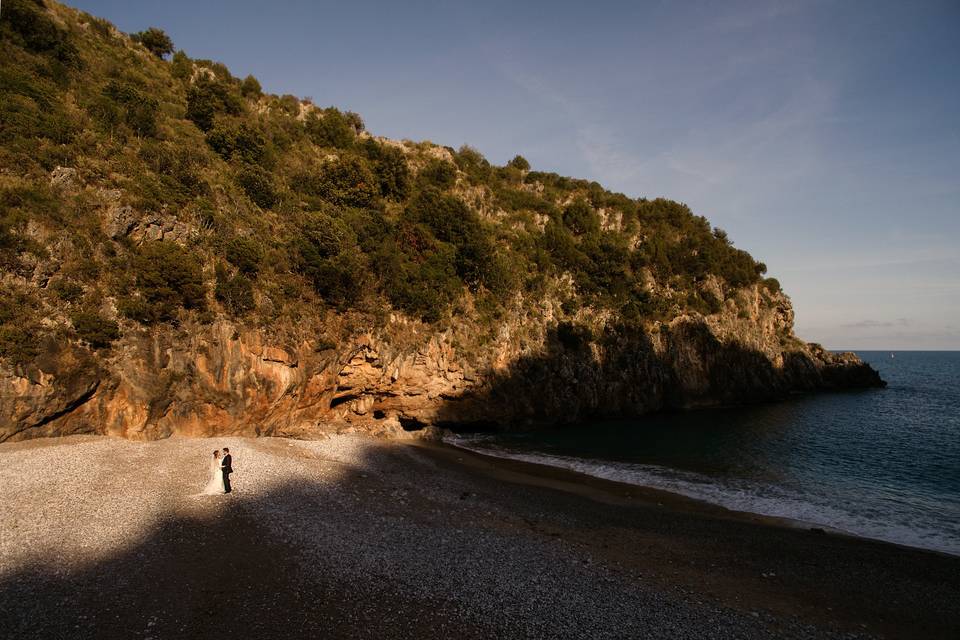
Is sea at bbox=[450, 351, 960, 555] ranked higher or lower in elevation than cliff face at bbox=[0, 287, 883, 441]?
lower

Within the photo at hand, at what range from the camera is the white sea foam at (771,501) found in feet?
53.5

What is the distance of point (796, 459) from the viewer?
2639 centimetres

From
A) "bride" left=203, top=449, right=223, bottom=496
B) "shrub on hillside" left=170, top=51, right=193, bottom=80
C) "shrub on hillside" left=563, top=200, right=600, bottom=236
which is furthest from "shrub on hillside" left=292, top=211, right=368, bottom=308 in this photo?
"shrub on hillside" left=563, top=200, right=600, bottom=236

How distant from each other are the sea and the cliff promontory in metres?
5.45

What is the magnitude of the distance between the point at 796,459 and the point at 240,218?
4001 centimetres

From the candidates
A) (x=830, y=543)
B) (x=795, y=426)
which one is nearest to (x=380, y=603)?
(x=830, y=543)

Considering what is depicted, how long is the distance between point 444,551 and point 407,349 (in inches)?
770

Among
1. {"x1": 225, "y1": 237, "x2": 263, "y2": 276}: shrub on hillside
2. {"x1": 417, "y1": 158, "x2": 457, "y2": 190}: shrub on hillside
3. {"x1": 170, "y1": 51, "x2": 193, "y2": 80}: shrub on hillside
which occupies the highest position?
{"x1": 170, "y1": 51, "x2": 193, "y2": 80}: shrub on hillside

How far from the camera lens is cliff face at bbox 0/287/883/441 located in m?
19.8

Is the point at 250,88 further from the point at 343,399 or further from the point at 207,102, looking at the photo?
the point at 343,399

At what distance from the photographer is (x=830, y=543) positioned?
15.1 m

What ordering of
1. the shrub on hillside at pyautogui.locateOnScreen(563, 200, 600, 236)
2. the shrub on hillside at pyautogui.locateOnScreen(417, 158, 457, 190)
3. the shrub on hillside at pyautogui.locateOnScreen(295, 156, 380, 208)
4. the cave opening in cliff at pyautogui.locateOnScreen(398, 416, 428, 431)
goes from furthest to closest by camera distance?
the shrub on hillside at pyautogui.locateOnScreen(563, 200, 600, 236) < the shrub on hillside at pyautogui.locateOnScreen(417, 158, 457, 190) < the shrub on hillside at pyautogui.locateOnScreen(295, 156, 380, 208) < the cave opening in cliff at pyautogui.locateOnScreen(398, 416, 428, 431)

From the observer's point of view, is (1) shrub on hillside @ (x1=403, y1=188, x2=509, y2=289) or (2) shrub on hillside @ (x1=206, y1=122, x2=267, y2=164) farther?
(1) shrub on hillside @ (x1=403, y1=188, x2=509, y2=289)

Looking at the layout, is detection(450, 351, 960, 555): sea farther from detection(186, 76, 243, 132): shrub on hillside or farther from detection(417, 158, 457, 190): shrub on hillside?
detection(186, 76, 243, 132): shrub on hillside
